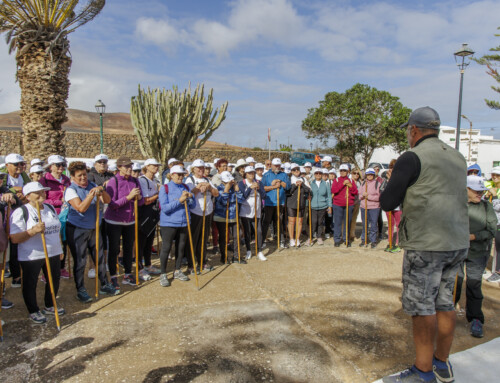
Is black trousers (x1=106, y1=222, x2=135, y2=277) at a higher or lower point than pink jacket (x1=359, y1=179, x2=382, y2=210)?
lower

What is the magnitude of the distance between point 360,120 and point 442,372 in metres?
27.4

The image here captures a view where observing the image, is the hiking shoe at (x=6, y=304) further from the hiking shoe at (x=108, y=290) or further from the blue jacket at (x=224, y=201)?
the blue jacket at (x=224, y=201)

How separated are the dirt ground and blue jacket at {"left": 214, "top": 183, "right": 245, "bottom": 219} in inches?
53.7

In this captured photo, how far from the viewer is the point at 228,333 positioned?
369 centimetres

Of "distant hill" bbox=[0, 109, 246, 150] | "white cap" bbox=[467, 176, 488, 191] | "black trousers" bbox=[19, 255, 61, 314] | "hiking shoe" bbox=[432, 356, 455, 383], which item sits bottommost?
"hiking shoe" bbox=[432, 356, 455, 383]

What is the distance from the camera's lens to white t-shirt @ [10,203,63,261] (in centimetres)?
382

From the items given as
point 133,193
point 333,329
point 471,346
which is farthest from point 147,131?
point 471,346

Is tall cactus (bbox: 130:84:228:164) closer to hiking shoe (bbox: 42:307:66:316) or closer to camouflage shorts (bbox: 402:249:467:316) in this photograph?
hiking shoe (bbox: 42:307:66:316)

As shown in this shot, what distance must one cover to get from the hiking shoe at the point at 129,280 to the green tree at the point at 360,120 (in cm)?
2584

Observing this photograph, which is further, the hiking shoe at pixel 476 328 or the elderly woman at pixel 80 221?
the elderly woman at pixel 80 221

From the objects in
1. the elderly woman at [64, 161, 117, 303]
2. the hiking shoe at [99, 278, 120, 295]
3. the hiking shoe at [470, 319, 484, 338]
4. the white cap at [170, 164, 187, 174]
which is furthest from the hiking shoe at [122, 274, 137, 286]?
the hiking shoe at [470, 319, 484, 338]

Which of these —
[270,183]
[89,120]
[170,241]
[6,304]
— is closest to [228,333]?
[170,241]

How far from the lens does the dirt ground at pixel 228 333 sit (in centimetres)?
303

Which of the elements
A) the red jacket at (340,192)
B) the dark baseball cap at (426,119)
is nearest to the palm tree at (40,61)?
the red jacket at (340,192)
